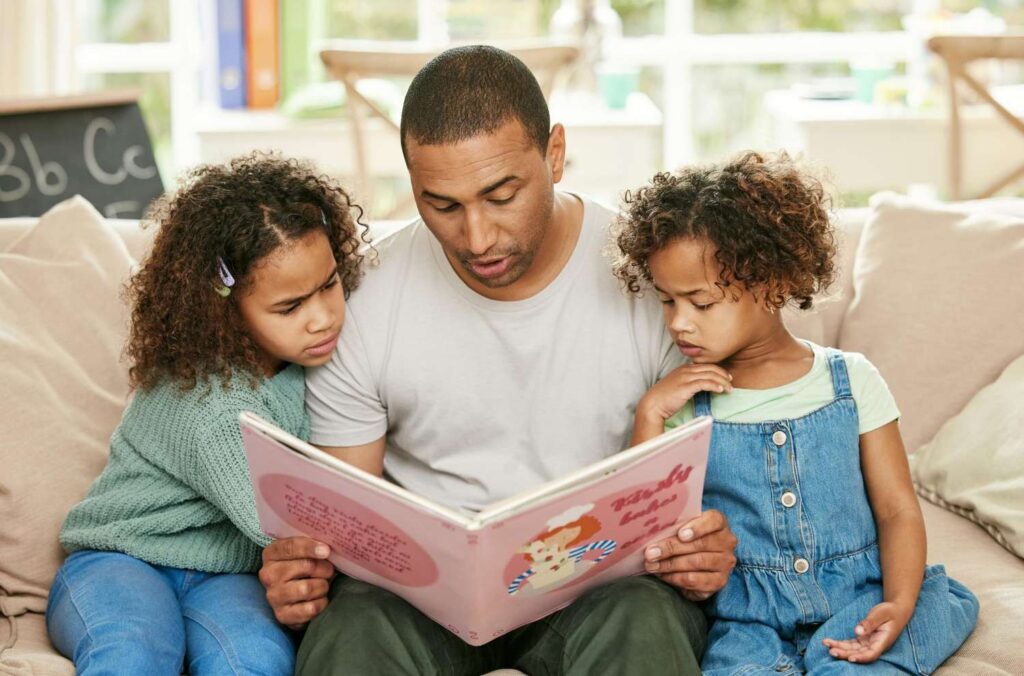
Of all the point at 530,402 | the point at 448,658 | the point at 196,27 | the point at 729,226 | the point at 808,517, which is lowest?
the point at 448,658

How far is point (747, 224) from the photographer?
167cm

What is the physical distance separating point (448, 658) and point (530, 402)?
0.38 m

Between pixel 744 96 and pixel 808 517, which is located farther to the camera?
→ pixel 744 96

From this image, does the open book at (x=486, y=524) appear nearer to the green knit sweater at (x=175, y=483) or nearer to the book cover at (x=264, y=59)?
the green knit sweater at (x=175, y=483)

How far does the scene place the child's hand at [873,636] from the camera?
159cm

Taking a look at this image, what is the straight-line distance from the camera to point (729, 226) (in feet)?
5.47

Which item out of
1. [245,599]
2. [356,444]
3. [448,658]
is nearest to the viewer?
[448,658]

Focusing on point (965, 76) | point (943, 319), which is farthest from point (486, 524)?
point (965, 76)

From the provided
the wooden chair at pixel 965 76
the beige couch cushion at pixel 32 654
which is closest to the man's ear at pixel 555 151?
the beige couch cushion at pixel 32 654

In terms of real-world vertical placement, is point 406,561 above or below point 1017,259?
below

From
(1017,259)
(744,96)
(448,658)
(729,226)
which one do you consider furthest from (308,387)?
(744,96)

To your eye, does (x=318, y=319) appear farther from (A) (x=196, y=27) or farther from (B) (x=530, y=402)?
(A) (x=196, y=27)

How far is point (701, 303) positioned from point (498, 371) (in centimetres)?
32

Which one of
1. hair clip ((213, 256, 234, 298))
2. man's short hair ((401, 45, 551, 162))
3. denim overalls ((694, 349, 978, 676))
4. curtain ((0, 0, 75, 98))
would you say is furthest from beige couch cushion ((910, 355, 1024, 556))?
curtain ((0, 0, 75, 98))
